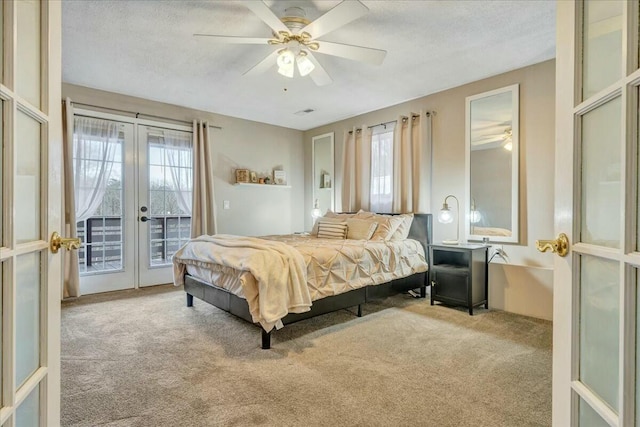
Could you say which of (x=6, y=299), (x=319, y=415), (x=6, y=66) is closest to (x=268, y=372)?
(x=319, y=415)

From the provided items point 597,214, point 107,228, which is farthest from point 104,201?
point 597,214

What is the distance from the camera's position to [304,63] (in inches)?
107

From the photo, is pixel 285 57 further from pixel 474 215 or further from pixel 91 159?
pixel 91 159

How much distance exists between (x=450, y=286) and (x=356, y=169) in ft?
7.30

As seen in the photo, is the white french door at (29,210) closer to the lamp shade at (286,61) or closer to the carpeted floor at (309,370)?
the carpeted floor at (309,370)

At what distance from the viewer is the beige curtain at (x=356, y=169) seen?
4934 millimetres

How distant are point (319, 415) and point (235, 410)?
443mm

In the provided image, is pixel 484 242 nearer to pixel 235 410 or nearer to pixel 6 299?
pixel 235 410

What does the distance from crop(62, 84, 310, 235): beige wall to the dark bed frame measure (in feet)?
6.39

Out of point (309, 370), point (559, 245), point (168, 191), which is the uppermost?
point (168, 191)

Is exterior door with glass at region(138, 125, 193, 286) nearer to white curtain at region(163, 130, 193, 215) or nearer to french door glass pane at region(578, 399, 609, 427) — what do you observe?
white curtain at region(163, 130, 193, 215)

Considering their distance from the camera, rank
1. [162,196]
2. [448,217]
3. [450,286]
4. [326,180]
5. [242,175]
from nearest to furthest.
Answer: [450,286] → [448,217] → [162,196] → [242,175] → [326,180]

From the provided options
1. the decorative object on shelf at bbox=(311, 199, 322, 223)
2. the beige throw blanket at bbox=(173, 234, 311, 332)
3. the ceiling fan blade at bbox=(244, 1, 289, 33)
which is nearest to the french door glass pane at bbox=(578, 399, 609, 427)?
Result: the beige throw blanket at bbox=(173, 234, 311, 332)

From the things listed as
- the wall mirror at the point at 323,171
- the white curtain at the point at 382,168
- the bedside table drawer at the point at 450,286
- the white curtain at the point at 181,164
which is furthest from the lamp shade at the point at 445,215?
the white curtain at the point at 181,164
